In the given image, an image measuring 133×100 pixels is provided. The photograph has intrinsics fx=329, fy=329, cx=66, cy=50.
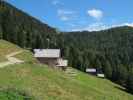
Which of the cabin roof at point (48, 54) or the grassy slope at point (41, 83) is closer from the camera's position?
the grassy slope at point (41, 83)

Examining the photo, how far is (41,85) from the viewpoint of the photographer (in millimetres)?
37938

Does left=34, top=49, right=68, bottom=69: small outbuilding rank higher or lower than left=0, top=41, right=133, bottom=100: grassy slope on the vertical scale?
higher

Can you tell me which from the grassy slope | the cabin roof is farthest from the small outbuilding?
the grassy slope

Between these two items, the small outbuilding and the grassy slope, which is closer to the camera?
the grassy slope

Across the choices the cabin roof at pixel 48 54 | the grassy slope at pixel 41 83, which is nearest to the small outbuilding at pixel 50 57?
the cabin roof at pixel 48 54

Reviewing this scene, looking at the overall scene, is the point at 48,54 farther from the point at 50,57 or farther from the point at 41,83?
the point at 41,83

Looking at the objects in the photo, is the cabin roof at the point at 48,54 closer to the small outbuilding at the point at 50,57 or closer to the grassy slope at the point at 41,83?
the small outbuilding at the point at 50,57

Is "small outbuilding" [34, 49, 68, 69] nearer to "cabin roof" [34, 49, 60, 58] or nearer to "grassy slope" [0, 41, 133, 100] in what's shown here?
"cabin roof" [34, 49, 60, 58]

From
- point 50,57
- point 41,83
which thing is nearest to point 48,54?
point 50,57

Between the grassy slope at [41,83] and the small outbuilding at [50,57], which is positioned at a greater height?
the small outbuilding at [50,57]

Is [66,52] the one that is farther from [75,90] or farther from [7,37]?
[75,90]

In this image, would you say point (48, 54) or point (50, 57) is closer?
point (50, 57)

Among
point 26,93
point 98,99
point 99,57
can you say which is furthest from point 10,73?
point 99,57

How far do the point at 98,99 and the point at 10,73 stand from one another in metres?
11.4
